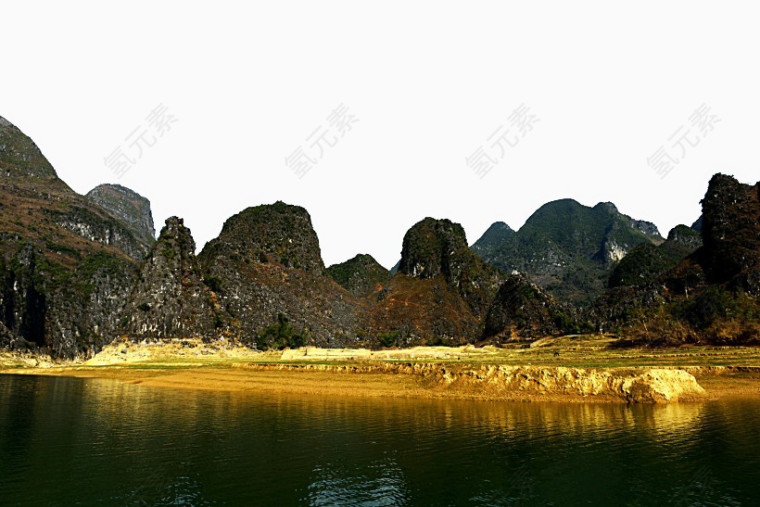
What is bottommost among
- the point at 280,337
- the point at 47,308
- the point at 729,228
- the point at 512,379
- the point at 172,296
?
the point at 512,379

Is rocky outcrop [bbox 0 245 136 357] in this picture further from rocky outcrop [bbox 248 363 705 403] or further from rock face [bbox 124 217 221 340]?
rocky outcrop [bbox 248 363 705 403]

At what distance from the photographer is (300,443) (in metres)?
27.8

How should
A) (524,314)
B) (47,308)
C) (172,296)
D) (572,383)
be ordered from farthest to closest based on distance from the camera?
(47,308), (524,314), (172,296), (572,383)

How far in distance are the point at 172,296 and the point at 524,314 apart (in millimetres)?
119460

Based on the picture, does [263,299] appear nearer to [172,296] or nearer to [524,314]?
[172,296]

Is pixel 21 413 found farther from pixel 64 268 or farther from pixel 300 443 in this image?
pixel 64 268

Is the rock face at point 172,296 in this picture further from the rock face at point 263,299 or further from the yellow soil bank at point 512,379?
the yellow soil bank at point 512,379

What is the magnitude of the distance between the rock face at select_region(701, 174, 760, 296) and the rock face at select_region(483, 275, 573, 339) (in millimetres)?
42871

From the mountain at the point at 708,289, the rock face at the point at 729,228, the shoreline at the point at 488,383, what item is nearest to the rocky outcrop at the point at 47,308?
the shoreline at the point at 488,383

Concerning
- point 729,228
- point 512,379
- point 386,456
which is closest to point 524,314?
point 729,228

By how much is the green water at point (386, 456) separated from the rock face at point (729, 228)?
326ft

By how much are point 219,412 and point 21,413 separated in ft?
60.0

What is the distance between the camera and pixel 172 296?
145m

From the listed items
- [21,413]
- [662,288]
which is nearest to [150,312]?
[21,413]
